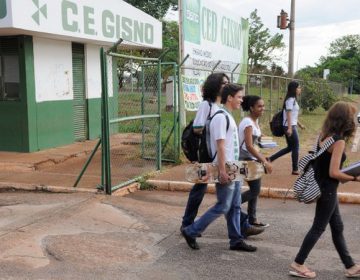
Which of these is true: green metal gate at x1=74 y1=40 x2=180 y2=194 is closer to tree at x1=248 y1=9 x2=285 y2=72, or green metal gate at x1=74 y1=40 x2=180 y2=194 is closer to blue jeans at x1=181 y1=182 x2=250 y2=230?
blue jeans at x1=181 y1=182 x2=250 y2=230

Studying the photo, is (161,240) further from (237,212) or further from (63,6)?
(63,6)

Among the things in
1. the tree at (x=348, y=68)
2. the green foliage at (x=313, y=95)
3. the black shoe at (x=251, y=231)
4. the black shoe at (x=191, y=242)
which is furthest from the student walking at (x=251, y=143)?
the tree at (x=348, y=68)

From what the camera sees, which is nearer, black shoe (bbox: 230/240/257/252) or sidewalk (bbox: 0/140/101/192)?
black shoe (bbox: 230/240/257/252)

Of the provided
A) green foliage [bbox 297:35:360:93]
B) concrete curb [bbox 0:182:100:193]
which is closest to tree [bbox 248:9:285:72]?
green foliage [bbox 297:35:360:93]

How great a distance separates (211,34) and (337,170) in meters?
10.5

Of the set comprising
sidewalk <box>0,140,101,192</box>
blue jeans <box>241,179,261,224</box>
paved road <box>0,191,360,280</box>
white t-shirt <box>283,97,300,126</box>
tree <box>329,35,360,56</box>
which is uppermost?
tree <box>329,35,360,56</box>

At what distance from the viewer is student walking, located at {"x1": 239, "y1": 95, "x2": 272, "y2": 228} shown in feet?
16.7

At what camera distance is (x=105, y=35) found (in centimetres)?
1119

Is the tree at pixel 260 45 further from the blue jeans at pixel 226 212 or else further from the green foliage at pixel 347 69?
the blue jeans at pixel 226 212

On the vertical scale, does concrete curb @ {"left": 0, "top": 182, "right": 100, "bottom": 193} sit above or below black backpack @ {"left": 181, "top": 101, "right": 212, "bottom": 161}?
below

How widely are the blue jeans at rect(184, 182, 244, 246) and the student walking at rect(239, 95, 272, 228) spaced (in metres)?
0.50

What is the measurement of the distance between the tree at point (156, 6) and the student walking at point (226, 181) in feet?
91.0

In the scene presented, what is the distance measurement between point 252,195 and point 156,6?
28439 millimetres

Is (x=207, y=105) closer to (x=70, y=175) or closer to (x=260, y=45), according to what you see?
(x=70, y=175)
